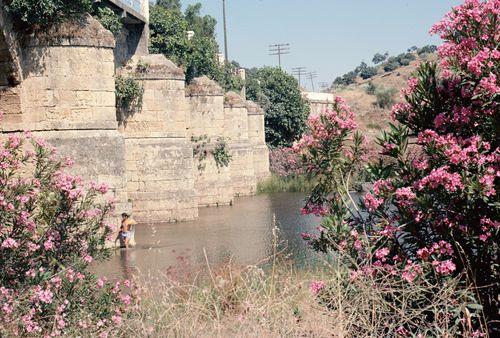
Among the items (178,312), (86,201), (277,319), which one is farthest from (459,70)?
(86,201)

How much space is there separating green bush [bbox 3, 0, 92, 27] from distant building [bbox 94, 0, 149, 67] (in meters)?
6.83

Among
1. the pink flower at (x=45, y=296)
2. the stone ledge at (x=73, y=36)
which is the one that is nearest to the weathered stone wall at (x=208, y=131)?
the stone ledge at (x=73, y=36)

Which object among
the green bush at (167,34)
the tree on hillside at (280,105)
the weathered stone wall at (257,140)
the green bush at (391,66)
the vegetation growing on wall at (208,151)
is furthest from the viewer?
the green bush at (391,66)

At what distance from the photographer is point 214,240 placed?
53.9 ft

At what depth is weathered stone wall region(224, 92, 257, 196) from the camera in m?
29.6

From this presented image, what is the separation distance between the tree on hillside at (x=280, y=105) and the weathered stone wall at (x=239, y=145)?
31.2 ft

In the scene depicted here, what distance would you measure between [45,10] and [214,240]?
249 inches

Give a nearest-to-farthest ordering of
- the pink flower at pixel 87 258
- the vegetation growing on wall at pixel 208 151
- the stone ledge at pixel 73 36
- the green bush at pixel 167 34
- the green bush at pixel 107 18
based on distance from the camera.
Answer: the pink flower at pixel 87 258
the stone ledge at pixel 73 36
the green bush at pixel 107 18
the vegetation growing on wall at pixel 208 151
the green bush at pixel 167 34

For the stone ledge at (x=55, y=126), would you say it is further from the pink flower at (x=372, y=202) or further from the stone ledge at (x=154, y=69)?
the pink flower at (x=372, y=202)

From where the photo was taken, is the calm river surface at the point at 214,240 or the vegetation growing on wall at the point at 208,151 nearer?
the calm river surface at the point at 214,240

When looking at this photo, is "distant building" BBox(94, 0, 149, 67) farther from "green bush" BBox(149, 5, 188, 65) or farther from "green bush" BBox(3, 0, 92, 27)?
"green bush" BBox(3, 0, 92, 27)

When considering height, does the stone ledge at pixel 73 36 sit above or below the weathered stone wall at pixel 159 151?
above

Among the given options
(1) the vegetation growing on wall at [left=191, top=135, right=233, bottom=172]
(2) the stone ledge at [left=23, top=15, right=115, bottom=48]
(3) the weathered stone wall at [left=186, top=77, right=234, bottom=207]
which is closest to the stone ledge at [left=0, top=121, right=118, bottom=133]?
(2) the stone ledge at [left=23, top=15, right=115, bottom=48]

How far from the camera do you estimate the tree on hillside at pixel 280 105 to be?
1578 inches
